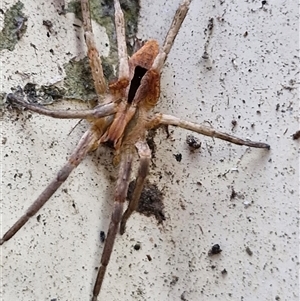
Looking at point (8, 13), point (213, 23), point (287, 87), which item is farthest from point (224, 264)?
point (8, 13)

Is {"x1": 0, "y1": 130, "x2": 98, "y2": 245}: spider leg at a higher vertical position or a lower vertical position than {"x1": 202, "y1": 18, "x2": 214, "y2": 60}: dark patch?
lower

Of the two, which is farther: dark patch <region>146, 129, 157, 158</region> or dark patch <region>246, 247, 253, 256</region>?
dark patch <region>146, 129, 157, 158</region>

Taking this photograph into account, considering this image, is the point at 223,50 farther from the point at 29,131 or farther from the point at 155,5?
the point at 29,131

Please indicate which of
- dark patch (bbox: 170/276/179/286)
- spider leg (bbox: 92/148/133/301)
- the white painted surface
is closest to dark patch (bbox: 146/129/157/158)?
the white painted surface

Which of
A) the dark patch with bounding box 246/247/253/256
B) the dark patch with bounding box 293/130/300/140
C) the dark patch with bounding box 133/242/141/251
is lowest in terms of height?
the dark patch with bounding box 133/242/141/251

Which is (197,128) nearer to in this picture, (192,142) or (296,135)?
(192,142)

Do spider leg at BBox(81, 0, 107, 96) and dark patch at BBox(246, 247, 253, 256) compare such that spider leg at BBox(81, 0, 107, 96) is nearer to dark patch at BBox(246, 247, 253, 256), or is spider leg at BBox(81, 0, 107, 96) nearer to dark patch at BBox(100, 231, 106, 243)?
dark patch at BBox(100, 231, 106, 243)
